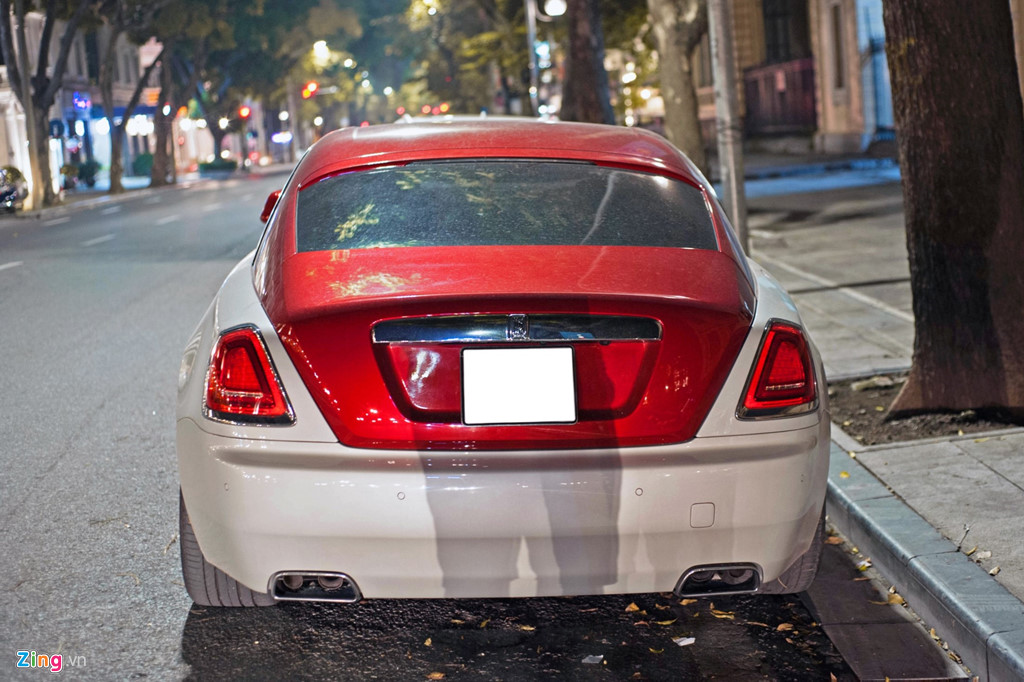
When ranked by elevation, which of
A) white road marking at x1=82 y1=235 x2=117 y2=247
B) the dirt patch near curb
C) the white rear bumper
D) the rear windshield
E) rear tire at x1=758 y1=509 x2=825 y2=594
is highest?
the rear windshield

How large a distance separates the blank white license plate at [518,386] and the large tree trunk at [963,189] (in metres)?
3.44

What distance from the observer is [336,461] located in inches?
133

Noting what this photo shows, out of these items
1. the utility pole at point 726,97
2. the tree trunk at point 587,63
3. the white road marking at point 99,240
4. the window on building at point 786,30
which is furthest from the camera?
the window on building at point 786,30

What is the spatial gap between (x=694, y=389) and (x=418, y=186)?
122cm

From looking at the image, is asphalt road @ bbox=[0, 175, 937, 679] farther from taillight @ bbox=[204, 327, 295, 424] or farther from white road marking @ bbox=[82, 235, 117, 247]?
white road marking @ bbox=[82, 235, 117, 247]

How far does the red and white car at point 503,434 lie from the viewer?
3.36 m

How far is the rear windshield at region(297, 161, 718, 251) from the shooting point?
12.7ft

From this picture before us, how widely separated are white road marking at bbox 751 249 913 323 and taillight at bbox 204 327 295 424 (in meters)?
6.72

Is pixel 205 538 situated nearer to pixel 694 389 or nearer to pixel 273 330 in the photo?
pixel 273 330

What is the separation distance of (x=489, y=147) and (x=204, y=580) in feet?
5.42

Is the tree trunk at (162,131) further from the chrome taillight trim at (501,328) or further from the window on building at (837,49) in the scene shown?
the chrome taillight trim at (501,328)

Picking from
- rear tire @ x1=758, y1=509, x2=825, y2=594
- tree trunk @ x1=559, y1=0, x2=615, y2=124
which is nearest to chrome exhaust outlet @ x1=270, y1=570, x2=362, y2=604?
rear tire @ x1=758, y1=509, x2=825, y2=594

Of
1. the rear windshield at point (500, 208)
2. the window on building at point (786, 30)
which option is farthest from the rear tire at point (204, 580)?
the window on building at point (786, 30)

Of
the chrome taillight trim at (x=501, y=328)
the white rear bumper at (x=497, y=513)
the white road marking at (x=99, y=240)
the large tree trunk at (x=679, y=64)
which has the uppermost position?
the large tree trunk at (x=679, y=64)
